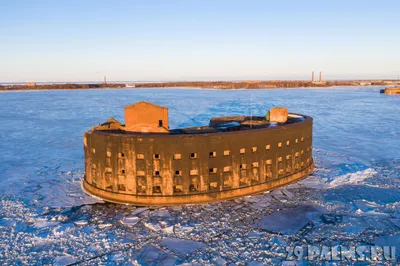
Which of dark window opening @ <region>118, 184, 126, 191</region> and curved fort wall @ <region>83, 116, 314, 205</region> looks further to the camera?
dark window opening @ <region>118, 184, 126, 191</region>

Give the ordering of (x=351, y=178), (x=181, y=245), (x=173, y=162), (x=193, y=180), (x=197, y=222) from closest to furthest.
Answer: (x=181, y=245) < (x=197, y=222) < (x=173, y=162) < (x=193, y=180) < (x=351, y=178)

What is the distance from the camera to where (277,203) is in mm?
22812

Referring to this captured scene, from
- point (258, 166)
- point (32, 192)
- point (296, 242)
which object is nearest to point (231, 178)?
point (258, 166)

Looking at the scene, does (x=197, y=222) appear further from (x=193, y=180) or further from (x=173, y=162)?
(x=173, y=162)

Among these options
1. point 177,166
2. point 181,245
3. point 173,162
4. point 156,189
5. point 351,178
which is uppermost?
point 173,162

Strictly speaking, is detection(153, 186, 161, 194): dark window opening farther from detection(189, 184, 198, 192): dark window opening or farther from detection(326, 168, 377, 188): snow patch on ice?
detection(326, 168, 377, 188): snow patch on ice

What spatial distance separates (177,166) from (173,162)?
0.40 metres

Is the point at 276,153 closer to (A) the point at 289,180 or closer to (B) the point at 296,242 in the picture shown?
(A) the point at 289,180

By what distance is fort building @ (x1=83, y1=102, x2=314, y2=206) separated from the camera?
2256 centimetres

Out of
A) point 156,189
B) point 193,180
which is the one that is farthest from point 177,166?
point 156,189

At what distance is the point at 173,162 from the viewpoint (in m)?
22.6

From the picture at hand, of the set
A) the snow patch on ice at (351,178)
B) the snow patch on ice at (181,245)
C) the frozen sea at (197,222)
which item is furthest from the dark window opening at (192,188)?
the snow patch on ice at (351,178)

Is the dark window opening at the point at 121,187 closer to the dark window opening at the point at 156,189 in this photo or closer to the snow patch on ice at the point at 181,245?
the dark window opening at the point at 156,189

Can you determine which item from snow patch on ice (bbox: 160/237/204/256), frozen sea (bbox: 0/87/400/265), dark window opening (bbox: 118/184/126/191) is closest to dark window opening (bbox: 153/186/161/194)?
frozen sea (bbox: 0/87/400/265)
